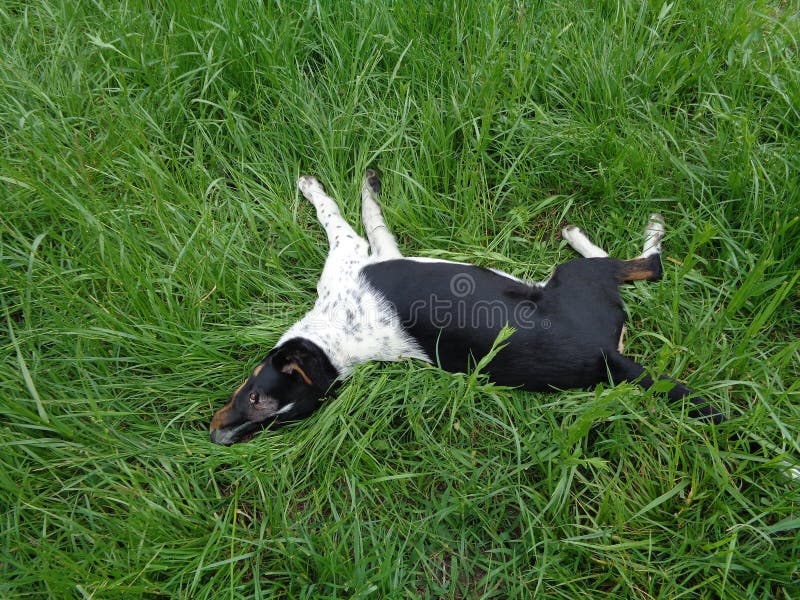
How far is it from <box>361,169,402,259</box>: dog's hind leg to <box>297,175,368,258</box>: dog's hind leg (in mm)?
79

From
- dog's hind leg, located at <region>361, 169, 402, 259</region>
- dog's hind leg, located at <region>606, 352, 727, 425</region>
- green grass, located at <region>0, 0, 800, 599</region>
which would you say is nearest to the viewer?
green grass, located at <region>0, 0, 800, 599</region>

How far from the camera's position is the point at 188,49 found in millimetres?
3785

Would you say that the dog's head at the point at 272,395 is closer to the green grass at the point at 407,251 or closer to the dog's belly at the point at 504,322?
the green grass at the point at 407,251

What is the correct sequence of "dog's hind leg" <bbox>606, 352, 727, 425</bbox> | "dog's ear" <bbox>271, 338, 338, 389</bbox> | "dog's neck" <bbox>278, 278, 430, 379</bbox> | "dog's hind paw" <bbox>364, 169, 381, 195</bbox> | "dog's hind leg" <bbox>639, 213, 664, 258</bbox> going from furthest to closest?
"dog's hind paw" <bbox>364, 169, 381, 195</bbox>
"dog's hind leg" <bbox>639, 213, 664, 258</bbox>
"dog's neck" <bbox>278, 278, 430, 379</bbox>
"dog's ear" <bbox>271, 338, 338, 389</bbox>
"dog's hind leg" <bbox>606, 352, 727, 425</bbox>

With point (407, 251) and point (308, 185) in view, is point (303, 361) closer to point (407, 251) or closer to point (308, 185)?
point (407, 251)

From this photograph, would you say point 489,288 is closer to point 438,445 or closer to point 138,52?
point 438,445

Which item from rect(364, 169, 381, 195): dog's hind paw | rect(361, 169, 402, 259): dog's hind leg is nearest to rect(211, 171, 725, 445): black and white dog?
rect(361, 169, 402, 259): dog's hind leg

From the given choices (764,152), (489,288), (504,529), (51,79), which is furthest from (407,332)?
(51,79)

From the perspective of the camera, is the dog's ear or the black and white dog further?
the dog's ear

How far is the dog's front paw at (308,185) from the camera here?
12.0ft

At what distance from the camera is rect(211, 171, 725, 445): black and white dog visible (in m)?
2.84

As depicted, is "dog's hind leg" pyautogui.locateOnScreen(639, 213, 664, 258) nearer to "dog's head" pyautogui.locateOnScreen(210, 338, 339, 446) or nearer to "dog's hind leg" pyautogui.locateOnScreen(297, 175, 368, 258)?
"dog's hind leg" pyautogui.locateOnScreen(297, 175, 368, 258)

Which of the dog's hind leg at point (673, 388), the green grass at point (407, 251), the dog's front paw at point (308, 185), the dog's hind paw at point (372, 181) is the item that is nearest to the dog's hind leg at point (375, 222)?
the dog's hind paw at point (372, 181)

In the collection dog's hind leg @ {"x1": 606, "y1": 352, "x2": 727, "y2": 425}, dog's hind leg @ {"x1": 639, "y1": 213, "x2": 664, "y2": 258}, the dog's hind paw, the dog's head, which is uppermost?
the dog's hind paw
